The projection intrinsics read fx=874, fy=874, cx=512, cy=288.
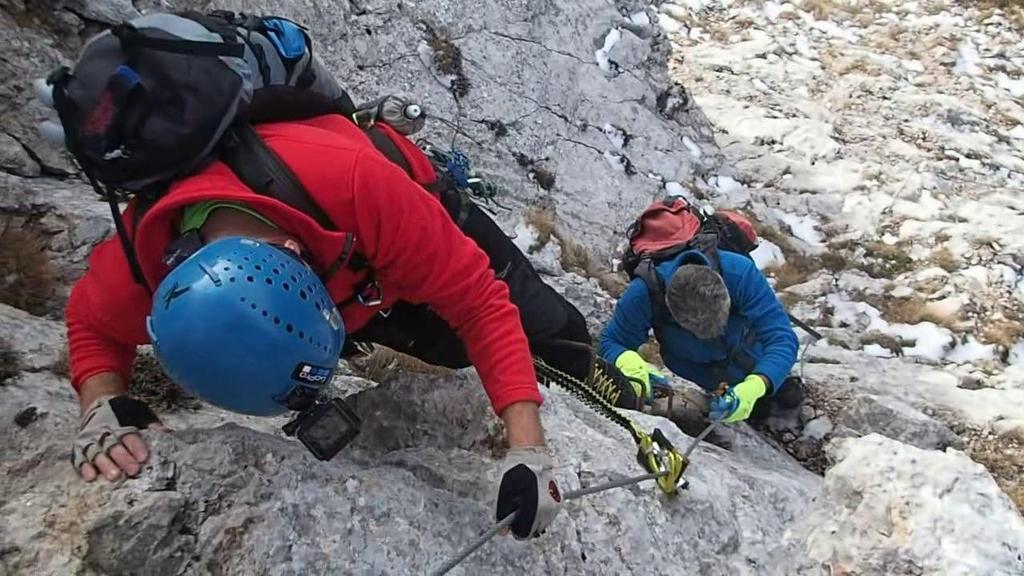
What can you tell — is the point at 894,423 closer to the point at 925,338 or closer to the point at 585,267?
the point at 925,338

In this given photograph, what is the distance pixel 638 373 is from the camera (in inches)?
217

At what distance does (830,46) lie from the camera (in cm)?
1714

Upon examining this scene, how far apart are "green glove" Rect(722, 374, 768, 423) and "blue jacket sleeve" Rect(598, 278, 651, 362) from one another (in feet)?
2.29

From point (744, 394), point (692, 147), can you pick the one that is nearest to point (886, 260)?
point (692, 147)

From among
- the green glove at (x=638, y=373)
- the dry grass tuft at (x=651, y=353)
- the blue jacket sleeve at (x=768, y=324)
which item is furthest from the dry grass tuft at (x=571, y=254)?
the blue jacket sleeve at (x=768, y=324)

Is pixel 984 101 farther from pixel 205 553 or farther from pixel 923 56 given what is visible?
pixel 205 553

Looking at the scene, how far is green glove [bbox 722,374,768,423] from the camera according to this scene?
5.19 m

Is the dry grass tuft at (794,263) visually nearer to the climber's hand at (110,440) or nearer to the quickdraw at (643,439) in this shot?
the quickdraw at (643,439)

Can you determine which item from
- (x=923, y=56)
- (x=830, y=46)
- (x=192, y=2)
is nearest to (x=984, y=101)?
(x=923, y=56)

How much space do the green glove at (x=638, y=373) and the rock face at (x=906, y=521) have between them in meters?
1.64

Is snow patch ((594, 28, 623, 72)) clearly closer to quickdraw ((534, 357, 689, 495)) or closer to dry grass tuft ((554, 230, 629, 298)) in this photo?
dry grass tuft ((554, 230, 629, 298))

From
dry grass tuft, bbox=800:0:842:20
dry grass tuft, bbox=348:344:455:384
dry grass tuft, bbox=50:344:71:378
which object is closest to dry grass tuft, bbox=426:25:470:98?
dry grass tuft, bbox=348:344:455:384

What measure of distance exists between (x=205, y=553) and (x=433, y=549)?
2.59 feet

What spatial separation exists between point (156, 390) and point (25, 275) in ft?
4.83
